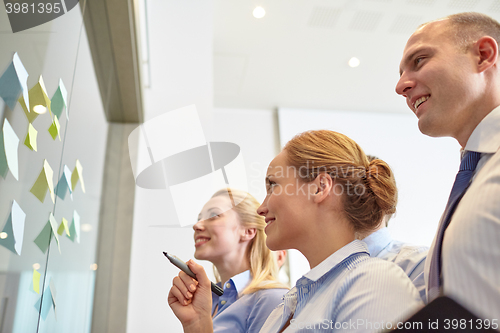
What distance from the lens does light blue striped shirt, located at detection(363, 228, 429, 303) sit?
0.98 m

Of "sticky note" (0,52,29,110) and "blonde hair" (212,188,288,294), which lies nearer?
"sticky note" (0,52,29,110)

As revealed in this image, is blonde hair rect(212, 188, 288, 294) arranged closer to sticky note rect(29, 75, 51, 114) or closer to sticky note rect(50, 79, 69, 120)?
sticky note rect(50, 79, 69, 120)

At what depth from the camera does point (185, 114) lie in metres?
2.03

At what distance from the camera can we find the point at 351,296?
0.69 metres

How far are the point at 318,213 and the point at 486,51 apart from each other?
512 millimetres

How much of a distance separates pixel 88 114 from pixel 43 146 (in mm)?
566

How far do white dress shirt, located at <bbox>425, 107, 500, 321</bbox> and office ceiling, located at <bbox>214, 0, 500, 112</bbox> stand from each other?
7.75 ft

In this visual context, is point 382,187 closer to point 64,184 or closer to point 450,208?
point 450,208

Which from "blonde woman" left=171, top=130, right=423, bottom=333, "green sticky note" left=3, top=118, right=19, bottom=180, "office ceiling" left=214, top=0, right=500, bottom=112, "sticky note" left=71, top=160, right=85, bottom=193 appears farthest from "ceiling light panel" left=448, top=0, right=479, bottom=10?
"green sticky note" left=3, top=118, right=19, bottom=180

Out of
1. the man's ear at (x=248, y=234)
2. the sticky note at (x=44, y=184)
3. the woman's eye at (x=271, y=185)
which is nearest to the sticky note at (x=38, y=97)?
the sticky note at (x=44, y=184)

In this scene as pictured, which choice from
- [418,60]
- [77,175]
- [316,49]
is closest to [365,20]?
[316,49]

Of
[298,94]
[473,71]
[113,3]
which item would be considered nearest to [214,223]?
[113,3]

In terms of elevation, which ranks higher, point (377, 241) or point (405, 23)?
point (405, 23)

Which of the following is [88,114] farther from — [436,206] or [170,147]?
[436,206]
